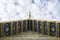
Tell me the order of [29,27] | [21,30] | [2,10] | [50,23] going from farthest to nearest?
[29,27]
[21,30]
[50,23]
[2,10]

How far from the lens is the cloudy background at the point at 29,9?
3883mm

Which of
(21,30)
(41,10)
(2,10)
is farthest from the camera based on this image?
(21,30)

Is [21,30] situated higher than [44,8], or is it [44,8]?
[44,8]

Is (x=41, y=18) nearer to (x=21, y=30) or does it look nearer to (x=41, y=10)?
(x=41, y=10)

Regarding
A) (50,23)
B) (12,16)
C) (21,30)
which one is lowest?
(21,30)

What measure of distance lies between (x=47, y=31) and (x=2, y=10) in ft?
6.08

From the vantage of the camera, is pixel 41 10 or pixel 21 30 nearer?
pixel 41 10

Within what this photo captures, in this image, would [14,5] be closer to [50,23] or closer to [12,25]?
[12,25]

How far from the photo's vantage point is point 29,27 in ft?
17.3

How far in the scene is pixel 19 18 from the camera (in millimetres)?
4699

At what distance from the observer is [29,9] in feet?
17.0

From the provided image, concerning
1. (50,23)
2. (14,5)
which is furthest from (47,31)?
(14,5)

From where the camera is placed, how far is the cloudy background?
3883mm

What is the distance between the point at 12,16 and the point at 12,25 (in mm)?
352
